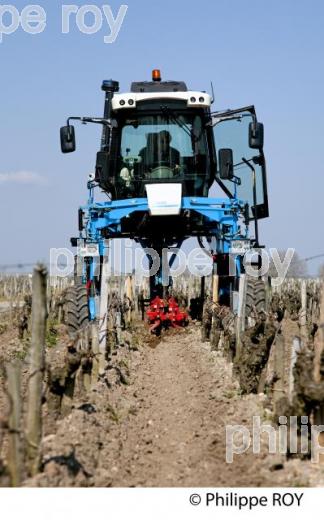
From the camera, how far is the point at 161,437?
8.24 metres

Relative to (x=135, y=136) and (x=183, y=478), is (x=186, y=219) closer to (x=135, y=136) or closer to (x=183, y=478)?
(x=135, y=136)

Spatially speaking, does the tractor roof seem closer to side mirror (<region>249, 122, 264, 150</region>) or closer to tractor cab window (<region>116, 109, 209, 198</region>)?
tractor cab window (<region>116, 109, 209, 198</region>)

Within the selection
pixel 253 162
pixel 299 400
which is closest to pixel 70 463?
pixel 299 400

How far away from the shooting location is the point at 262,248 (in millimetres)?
14438

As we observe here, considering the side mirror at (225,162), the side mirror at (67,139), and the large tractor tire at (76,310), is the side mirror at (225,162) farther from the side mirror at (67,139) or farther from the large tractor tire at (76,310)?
the large tractor tire at (76,310)

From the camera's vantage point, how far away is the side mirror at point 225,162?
14.7 m

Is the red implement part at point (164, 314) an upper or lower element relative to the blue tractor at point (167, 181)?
lower

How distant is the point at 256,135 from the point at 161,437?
642cm

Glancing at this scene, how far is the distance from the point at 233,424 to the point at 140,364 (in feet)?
15.1

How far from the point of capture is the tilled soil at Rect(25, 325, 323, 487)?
6.63 m

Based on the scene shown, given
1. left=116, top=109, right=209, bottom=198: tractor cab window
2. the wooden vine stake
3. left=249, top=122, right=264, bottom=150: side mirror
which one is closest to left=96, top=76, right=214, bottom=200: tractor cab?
left=116, top=109, right=209, bottom=198: tractor cab window

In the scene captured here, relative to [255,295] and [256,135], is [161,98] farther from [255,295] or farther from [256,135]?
[255,295]

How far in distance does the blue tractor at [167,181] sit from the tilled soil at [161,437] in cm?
321

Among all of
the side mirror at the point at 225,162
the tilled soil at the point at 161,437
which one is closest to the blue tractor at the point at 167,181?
the side mirror at the point at 225,162
